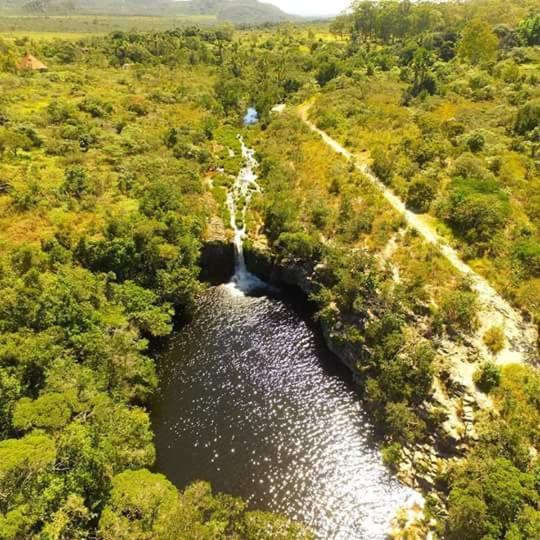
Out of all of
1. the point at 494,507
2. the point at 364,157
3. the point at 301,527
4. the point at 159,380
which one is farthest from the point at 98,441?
the point at 364,157

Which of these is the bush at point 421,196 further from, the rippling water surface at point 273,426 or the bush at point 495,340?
the rippling water surface at point 273,426

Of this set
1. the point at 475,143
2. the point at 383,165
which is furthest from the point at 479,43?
the point at 383,165

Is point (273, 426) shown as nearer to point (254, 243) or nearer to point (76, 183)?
point (254, 243)

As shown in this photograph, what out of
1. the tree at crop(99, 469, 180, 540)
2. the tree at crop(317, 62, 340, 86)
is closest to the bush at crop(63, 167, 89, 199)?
the tree at crop(99, 469, 180, 540)

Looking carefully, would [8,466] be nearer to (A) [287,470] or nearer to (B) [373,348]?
(A) [287,470]

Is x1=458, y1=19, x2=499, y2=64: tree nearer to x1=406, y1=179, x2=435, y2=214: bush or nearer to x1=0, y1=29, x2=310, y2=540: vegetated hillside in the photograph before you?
x1=0, y1=29, x2=310, y2=540: vegetated hillside

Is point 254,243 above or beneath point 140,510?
beneath
